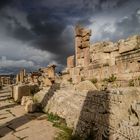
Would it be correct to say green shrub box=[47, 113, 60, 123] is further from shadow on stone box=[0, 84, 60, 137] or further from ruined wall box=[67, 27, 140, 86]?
ruined wall box=[67, 27, 140, 86]

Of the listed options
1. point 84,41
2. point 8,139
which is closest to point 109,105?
point 8,139

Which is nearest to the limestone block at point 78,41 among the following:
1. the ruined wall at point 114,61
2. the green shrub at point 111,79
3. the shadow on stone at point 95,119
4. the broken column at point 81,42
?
the broken column at point 81,42

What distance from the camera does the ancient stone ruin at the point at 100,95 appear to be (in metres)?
4.81

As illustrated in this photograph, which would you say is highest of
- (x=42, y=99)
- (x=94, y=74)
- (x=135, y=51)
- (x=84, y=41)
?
(x=84, y=41)

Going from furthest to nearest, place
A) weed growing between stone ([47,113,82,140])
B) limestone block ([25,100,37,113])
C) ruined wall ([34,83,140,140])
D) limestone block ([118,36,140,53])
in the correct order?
limestone block ([118,36,140,53]) → limestone block ([25,100,37,113]) → weed growing between stone ([47,113,82,140]) → ruined wall ([34,83,140,140])

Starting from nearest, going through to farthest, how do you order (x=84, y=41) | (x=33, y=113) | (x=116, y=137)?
1. (x=116, y=137)
2. (x=33, y=113)
3. (x=84, y=41)

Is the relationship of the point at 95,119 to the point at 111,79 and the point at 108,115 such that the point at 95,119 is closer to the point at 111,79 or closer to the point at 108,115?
the point at 108,115

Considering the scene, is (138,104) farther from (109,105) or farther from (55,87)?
(55,87)

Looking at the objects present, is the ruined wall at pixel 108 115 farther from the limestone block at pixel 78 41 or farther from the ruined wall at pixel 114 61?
the limestone block at pixel 78 41

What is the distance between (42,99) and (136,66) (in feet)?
14.8

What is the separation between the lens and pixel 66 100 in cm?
795

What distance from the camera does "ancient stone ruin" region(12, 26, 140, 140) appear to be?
189 inches

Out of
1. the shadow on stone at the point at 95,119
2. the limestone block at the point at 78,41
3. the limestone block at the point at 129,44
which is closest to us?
the shadow on stone at the point at 95,119

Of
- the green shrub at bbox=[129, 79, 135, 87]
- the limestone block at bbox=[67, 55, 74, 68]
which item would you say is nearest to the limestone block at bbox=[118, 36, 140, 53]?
the green shrub at bbox=[129, 79, 135, 87]
